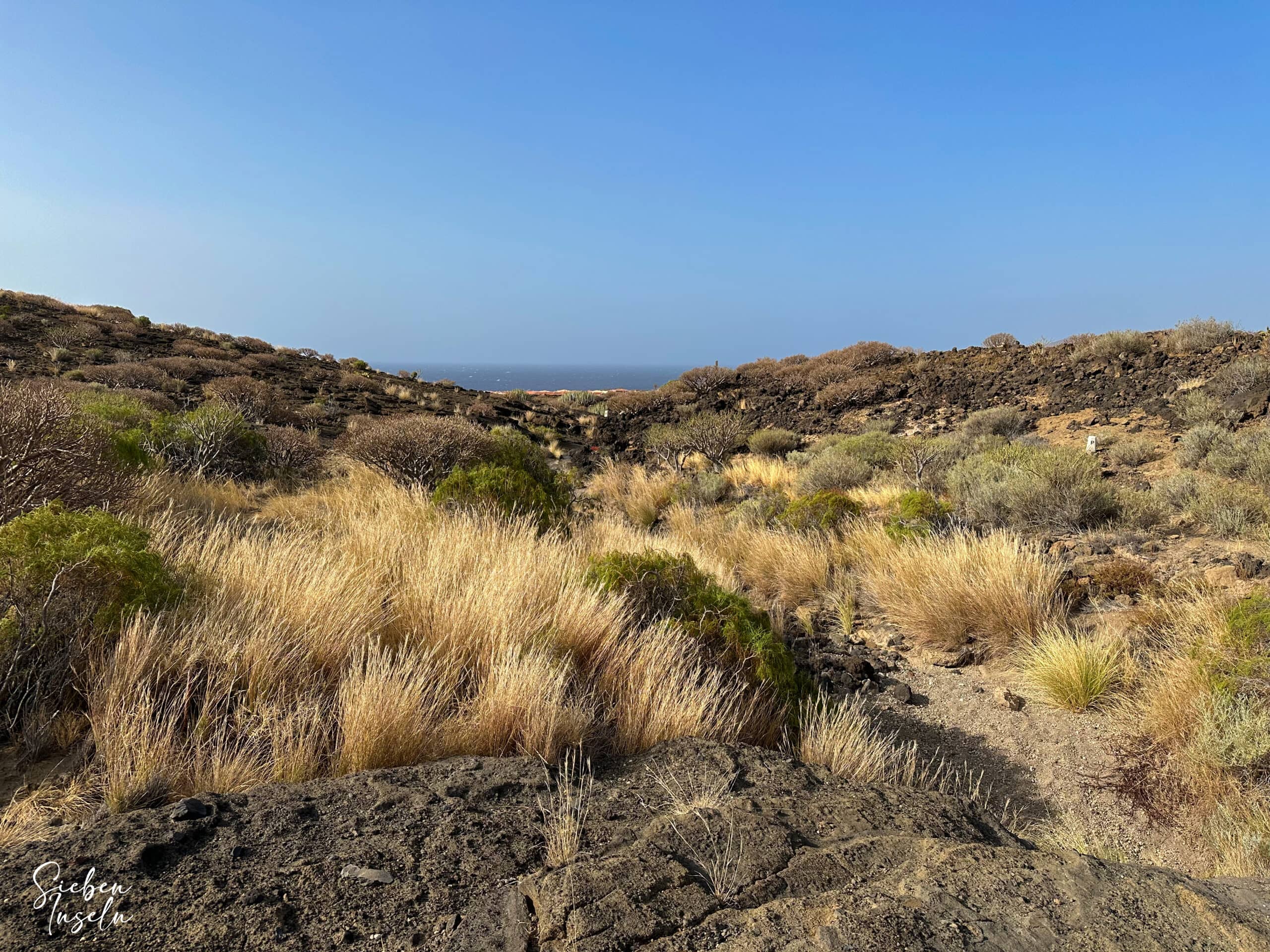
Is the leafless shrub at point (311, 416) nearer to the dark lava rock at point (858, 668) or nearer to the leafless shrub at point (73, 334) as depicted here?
the leafless shrub at point (73, 334)

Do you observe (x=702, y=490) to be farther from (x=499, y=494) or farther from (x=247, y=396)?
(x=247, y=396)

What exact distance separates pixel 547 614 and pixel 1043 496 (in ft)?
21.2

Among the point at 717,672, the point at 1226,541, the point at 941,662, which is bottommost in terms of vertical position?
the point at 941,662

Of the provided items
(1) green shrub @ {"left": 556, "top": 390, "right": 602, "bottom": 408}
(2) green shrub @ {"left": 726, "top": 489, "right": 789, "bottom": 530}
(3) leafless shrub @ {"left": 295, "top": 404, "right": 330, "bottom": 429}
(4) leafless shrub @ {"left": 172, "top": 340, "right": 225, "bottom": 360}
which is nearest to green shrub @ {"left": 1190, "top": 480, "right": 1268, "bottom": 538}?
(2) green shrub @ {"left": 726, "top": 489, "right": 789, "bottom": 530}

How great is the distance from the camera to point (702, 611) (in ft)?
16.0

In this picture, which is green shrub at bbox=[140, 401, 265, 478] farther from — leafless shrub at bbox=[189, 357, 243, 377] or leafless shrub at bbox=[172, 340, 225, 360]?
leafless shrub at bbox=[172, 340, 225, 360]

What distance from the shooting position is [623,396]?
2758 centimetres

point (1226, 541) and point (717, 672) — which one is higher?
point (1226, 541)

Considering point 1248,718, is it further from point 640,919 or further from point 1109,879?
point 640,919

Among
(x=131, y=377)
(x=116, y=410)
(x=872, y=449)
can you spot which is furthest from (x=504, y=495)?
(x=131, y=377)

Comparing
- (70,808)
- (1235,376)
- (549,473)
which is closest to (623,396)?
(549,473)

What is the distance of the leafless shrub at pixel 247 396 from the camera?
16375 mm

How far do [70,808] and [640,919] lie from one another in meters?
1.97

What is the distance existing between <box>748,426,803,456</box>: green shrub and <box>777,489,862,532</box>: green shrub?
7.51 meters
